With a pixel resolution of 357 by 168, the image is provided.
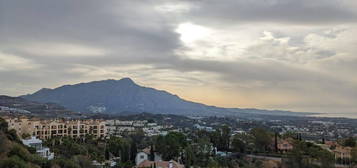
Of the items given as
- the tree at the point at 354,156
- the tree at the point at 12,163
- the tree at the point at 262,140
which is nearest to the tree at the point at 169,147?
the tree at the point at 262,140

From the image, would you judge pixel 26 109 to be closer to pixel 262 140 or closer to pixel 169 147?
pixel 169 147

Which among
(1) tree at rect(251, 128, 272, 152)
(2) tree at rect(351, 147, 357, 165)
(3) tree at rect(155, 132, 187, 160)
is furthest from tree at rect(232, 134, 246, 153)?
(2) tree at rect(351, 147, 357, 165)

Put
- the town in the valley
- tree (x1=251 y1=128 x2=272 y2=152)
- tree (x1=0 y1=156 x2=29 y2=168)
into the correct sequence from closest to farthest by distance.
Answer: tree (x1=0 y1=156 x2=29 y2=168)
the town in the valley
tree (x1=251 y1=128 x2=272 y2=152)

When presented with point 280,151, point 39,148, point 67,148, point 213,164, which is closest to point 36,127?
point 67,148

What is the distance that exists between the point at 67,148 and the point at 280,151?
22.2 m

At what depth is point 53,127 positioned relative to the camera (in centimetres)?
4803

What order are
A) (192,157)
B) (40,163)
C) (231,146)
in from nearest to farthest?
(40,163) < (192,157) < (231,146)

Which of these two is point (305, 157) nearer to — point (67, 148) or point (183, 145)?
point (183, 145)

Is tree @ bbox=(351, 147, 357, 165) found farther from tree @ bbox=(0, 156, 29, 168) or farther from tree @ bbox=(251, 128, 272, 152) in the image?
tree @ bbox=(0, 156, 29, 168)

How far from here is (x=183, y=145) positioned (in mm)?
41188

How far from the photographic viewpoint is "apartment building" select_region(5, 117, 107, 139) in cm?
4453

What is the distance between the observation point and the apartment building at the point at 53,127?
146 ft

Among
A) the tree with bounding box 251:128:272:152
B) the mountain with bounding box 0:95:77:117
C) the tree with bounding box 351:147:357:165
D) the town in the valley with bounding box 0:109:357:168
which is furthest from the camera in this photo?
the mountain with bounding box 0:95:77:117

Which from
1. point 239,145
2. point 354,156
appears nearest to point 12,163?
point 239,145
